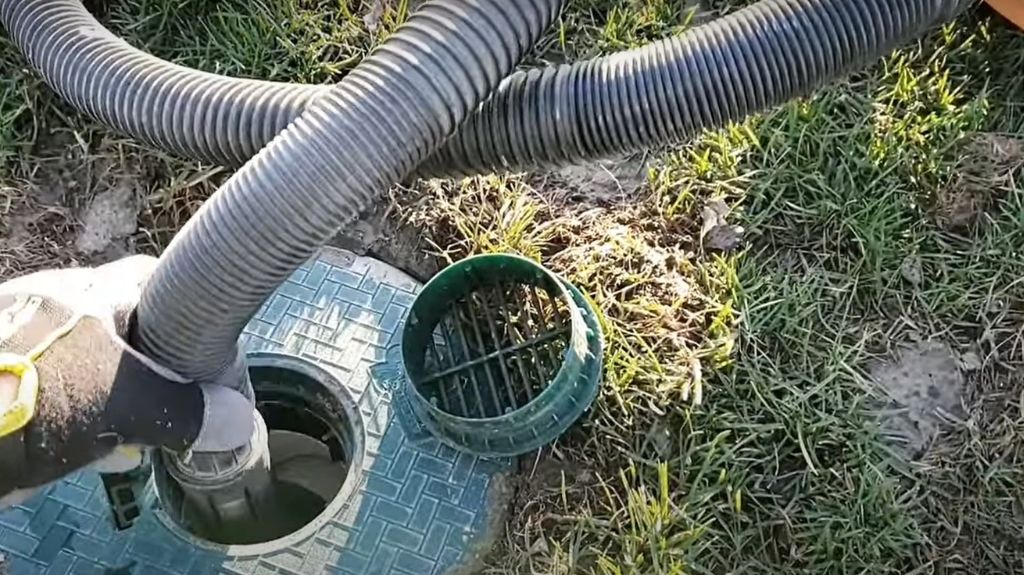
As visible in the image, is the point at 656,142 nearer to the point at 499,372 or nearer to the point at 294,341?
the point at 499,372

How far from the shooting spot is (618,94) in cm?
136

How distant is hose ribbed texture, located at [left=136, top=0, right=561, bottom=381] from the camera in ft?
3.65

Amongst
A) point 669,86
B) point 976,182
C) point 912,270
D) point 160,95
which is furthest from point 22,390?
point 976,182

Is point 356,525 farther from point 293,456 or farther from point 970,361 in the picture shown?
point 970,361

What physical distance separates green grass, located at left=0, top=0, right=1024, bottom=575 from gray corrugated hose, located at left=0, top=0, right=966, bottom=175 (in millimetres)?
427

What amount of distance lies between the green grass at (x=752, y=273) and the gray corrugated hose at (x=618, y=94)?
427 mm

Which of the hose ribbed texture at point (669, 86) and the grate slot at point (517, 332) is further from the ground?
the hose ribbed texture at point (669, 86)

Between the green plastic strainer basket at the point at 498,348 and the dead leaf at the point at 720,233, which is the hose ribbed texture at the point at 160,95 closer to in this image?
Result: the green plastic strainer basket at the point at 498,348

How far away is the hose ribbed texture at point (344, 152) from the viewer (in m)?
1.11

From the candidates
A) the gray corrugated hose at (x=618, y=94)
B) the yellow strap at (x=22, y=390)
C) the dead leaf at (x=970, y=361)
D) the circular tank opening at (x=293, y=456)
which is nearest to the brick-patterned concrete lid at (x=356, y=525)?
the circular tank opening at (x=293, y=456)

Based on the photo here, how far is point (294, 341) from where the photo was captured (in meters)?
1.76

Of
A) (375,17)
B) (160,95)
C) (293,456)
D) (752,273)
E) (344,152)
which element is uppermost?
(344,152)

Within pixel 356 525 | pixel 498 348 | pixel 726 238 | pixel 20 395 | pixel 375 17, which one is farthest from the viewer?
pixel 375 17

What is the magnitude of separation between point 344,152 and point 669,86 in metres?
0.43
